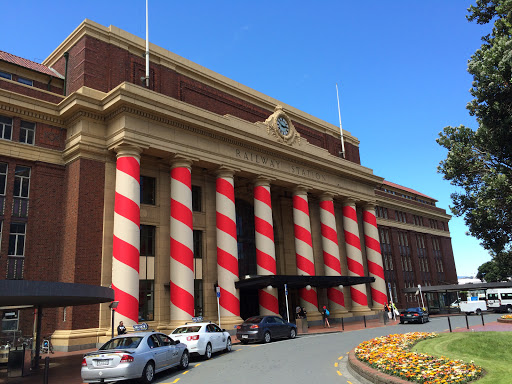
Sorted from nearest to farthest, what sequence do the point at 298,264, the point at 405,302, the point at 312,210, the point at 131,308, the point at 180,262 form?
the point at 131,308
the point at 180,262
the point at 298,264
the point at 312,210
the point at 405,302

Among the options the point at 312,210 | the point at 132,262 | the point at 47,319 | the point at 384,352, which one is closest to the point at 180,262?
the point at 132,262

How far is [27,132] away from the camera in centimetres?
2666

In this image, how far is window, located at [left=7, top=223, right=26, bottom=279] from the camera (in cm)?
2403

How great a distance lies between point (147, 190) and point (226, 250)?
6.90 meters

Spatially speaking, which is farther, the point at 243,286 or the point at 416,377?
the point at 243,286

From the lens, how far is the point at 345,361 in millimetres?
15961

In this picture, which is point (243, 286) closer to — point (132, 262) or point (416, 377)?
point (132, 262)

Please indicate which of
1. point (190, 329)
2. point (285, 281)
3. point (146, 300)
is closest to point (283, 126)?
point (285, 281)

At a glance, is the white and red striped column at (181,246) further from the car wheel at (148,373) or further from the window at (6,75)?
the car wheel at (148,373)

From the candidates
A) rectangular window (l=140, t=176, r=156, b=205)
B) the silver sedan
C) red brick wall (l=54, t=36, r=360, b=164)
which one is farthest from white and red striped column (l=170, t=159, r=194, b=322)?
the silver sedan

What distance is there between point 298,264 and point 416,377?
2716 centimetres

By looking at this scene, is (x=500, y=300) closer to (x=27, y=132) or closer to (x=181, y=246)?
(x=181, y=246)

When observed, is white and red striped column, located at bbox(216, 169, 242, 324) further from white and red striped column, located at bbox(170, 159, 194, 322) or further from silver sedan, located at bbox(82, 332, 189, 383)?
silver sedan, located at bbox(82, 332, 189, 383)

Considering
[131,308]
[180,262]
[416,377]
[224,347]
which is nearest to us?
[416,377]
